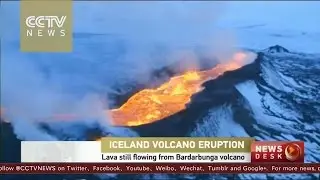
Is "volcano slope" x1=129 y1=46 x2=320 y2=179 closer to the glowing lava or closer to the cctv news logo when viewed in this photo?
the glowing lava

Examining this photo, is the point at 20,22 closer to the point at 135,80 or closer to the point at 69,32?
the point at 69,32

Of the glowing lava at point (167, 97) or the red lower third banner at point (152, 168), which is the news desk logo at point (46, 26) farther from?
the red lower third banner at point (152, 168)

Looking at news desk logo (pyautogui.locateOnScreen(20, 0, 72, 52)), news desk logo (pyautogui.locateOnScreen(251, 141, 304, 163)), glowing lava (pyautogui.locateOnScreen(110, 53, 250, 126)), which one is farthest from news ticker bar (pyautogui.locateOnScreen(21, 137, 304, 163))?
news desk logo (pyautogui.locateOnScreen(20, 0, 72, 52))

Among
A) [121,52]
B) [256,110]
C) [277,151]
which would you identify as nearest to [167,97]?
[121,52]

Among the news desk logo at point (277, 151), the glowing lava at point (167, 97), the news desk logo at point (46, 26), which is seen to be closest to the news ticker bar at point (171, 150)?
the news desk logo at point (277, 151)

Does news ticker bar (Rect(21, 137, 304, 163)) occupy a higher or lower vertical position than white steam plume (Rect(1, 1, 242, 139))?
lower
